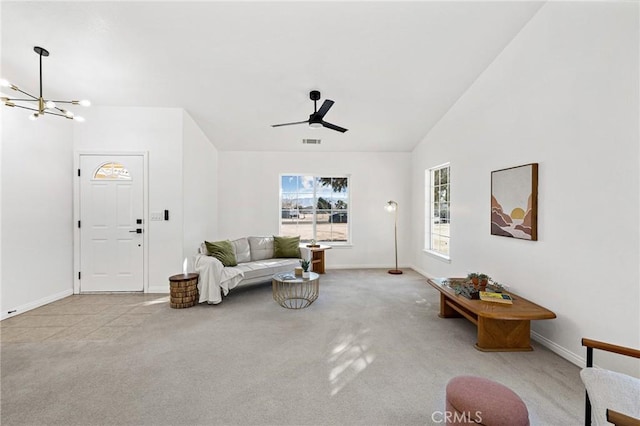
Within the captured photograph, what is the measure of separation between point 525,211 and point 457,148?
1813 mm

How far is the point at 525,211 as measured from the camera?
3.04 metres

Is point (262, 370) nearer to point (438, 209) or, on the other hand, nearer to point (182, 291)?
point (182, 291)

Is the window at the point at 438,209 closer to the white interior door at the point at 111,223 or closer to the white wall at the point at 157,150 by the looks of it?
the white wall at the point at 157,150

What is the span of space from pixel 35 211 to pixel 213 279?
258 centimetres

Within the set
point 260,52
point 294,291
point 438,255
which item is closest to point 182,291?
point 294,291

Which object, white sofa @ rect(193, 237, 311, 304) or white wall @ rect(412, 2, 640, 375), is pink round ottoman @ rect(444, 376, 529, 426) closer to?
white wall @ rect(412, 2, 640, 375)

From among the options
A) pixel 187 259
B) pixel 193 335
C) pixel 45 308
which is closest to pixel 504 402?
pixel 193 335

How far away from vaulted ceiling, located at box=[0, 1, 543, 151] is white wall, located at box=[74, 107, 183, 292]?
10.1 inches

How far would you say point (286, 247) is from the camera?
215 inches

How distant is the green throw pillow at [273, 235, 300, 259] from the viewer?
17.8 feet

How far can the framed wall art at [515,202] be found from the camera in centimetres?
293

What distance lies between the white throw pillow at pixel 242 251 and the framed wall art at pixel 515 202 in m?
3.88

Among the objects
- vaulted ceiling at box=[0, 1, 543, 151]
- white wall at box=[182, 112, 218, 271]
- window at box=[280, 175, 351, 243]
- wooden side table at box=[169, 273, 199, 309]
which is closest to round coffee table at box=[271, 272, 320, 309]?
wooden side table at box=[169, 273, 199, 309]

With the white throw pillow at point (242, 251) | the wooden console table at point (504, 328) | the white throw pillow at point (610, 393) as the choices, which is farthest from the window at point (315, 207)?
the white throw pillow at point (610, 393)
